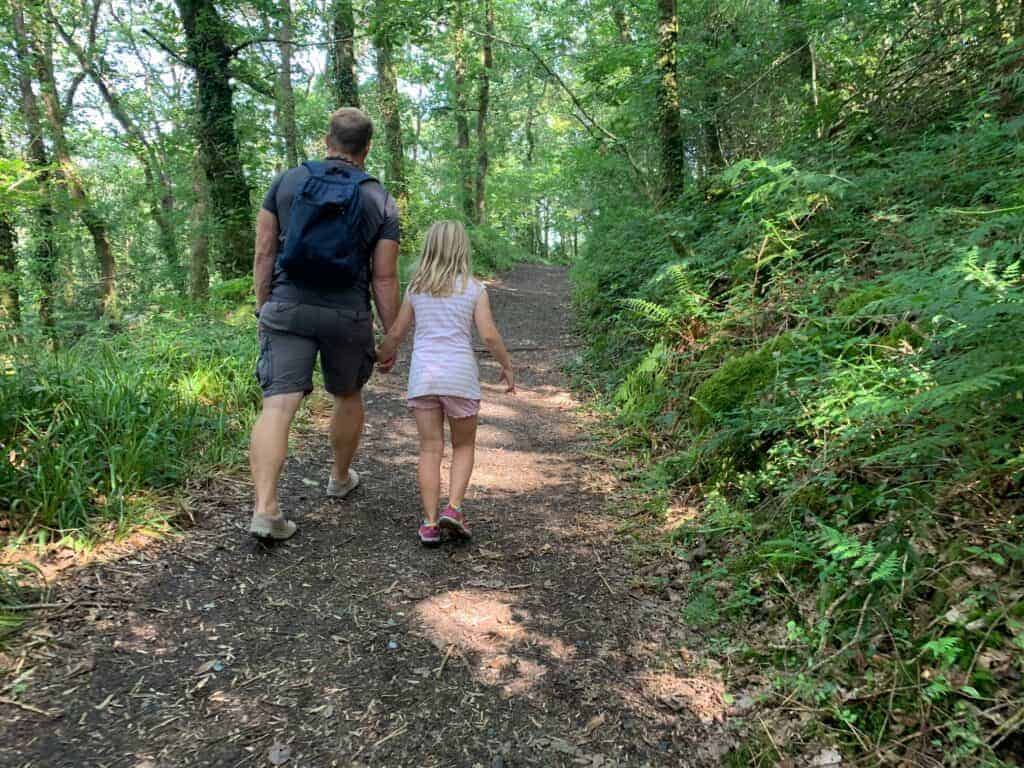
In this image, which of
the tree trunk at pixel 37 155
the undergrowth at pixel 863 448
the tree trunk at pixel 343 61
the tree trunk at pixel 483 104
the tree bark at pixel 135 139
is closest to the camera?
the undergrowth at pixel 863 448

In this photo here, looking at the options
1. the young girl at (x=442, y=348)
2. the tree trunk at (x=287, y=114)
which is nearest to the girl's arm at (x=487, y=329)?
the young girl at (x=442, y=348)

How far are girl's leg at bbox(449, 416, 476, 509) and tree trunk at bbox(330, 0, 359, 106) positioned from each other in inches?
366

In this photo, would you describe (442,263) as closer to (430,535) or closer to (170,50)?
(430,535)

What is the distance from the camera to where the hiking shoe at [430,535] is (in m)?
3.39

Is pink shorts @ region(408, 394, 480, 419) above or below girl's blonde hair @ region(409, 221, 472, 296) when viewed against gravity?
below

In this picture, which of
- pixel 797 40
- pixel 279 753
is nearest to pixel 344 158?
pixel 279 753

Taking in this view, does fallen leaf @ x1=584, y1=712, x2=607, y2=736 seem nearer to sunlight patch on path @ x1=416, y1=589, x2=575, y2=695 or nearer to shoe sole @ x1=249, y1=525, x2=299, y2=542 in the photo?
sunlight patch on path @ x1=416, y1=589, x2=575, y2=695

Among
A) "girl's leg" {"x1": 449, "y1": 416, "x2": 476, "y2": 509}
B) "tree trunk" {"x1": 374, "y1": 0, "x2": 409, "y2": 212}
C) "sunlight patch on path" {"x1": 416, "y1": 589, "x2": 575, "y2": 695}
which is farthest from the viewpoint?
"tree trunk" {"x1": 374, "y1": 0, "x2": 409, "y2": 212}

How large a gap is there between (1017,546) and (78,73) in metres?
21.4

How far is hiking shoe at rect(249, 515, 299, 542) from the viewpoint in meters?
3.10

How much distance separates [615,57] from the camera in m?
8.96

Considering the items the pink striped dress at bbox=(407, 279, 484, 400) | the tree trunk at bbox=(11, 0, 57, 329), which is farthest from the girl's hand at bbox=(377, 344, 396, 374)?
the tree trunk at bbox=(11, 0, 57, 329)

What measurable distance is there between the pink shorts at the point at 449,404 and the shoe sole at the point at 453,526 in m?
0.61

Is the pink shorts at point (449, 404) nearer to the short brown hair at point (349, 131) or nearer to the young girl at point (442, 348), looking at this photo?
the young girl at point (442, 348)
